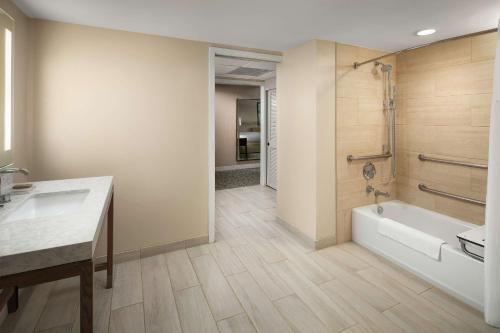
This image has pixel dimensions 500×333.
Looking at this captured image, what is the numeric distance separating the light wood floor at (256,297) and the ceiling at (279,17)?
2.10 metres

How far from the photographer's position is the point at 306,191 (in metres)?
2.81

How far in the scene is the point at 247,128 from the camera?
7293 millimetres

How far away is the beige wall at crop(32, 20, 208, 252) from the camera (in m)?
2.14

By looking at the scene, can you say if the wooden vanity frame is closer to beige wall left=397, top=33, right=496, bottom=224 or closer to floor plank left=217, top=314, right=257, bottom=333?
floor plank left=217, top=314, right=257, bottom=333

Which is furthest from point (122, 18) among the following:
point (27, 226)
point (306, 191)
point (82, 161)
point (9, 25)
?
point (306, 191)

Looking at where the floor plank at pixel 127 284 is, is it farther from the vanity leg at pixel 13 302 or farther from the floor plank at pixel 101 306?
the vanity leg at pixel 13 302

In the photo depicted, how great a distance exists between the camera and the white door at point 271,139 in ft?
16.9

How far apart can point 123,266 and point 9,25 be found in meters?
2.03

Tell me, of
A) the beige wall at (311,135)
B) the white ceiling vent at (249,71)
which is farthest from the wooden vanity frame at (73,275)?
the white ceiling vent at (249,71)

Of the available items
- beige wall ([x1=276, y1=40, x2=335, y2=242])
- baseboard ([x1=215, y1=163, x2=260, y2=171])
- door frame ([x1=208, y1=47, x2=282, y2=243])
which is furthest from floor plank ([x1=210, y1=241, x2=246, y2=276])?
baseboard ([x1=215, y1=163, x2=260, y2=171])

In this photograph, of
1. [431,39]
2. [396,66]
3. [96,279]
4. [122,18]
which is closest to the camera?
[122,18]

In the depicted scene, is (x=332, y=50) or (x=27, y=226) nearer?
(x=27, y=226)

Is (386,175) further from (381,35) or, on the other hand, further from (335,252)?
(381,35)

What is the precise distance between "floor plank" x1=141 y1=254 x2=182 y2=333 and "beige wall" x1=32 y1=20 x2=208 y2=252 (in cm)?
28
